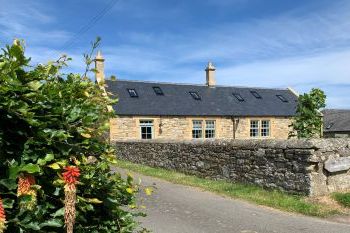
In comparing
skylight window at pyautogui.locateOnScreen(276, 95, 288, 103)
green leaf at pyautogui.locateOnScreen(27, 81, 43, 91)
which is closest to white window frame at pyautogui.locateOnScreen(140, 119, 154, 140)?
skylight window at pyautogui.locateOnScreen(276, 95, 288, 103)

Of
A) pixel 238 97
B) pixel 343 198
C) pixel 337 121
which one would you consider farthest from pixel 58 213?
pixel 337 121

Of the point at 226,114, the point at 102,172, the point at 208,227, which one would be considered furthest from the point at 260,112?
the point at 102,172

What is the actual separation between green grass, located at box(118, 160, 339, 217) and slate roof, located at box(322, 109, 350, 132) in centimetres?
3389

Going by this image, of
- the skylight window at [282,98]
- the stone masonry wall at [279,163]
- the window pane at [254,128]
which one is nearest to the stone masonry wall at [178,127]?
the window pane at [254,128]

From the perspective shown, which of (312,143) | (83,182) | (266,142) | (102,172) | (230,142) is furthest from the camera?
(230,142)

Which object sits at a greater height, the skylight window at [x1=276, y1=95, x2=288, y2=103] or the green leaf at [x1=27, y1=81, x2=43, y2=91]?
the skylight window at [x1=276, y1=95, x2=288, y2=103]

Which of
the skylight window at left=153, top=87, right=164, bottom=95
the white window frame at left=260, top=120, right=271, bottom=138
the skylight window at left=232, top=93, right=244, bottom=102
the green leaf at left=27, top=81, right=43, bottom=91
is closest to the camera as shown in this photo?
the green leaf at left=27, top=81, right=43, bottom=91

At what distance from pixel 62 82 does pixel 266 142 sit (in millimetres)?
8599

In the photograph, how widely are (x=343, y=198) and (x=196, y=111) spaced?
A: 21829mm

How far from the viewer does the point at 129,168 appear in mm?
17938

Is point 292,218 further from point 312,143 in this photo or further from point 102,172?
point 102,172

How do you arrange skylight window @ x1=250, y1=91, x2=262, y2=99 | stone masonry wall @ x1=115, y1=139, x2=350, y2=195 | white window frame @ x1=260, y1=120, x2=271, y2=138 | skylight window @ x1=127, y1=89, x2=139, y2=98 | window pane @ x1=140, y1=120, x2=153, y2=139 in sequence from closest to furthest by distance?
1. stone masonry wall @ x1=115, y1=139, x2=350, y2=195
2. window pane @ x1=140, y1=120, x2=153, y2=139
3. skylight window @ x1=127, y1=89, x2=139, y2=98
4. white window frame @ x1=260, y1=120, x2=271, y2=138
5. skylight window @ x1=250, y1=91, x2=262, y2=99

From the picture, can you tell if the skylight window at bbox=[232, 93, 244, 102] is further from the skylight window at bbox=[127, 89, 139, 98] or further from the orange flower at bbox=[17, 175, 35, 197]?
the orange flower at bbox=[17, 175, 35, 197]

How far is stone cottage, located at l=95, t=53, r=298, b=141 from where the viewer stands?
28594mm
